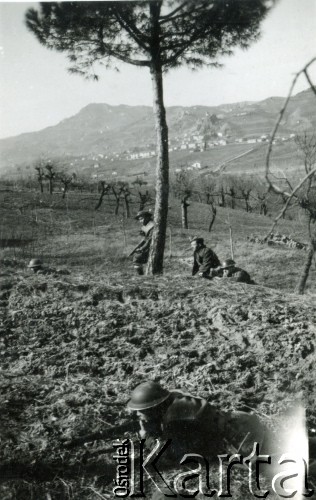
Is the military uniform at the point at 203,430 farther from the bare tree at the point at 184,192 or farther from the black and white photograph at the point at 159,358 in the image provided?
the bare tree at the point at 184,192

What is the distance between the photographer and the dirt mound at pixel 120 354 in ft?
14.2

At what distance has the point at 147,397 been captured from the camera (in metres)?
4.02

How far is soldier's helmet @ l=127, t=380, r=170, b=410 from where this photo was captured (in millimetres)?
3971

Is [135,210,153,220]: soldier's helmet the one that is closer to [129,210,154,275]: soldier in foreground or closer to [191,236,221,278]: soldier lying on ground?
[129,210,154,275]: soldier in foreground

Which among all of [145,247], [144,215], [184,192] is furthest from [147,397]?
[184,192]

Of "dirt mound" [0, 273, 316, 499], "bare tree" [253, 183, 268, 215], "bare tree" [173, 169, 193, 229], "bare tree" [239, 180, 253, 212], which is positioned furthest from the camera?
"bare tree" [239, 180, 253, 212]

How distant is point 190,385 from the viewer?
5.09 metres

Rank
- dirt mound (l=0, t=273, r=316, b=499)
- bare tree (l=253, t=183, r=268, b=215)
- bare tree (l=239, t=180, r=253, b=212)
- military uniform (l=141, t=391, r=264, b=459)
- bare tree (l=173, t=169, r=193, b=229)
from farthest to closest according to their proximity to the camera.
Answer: bare tree (l=239, t=180, r=253, b=212) < bare tree (l=173, t=169, r=193, b=229) < dirt mound (l=0, t=273, r=316, b=499) < military uniform (l=141, t=391, r=264, b=459) < bare tree (l=253, t=183, r=268, b=215)

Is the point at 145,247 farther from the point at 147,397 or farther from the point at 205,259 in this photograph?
the point at 147,397

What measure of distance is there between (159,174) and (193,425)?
249 inches

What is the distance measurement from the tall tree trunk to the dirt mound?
7.15ft

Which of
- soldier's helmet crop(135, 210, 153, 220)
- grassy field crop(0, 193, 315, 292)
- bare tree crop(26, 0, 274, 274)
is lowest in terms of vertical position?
grassy field crop(0, 193, 315, 292)

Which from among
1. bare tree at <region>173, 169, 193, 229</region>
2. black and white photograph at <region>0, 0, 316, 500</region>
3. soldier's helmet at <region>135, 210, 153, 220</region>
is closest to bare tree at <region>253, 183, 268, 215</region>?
black and white photograph at <region>0, 0, 316, 500</region>

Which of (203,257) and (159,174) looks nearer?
(203,257)
